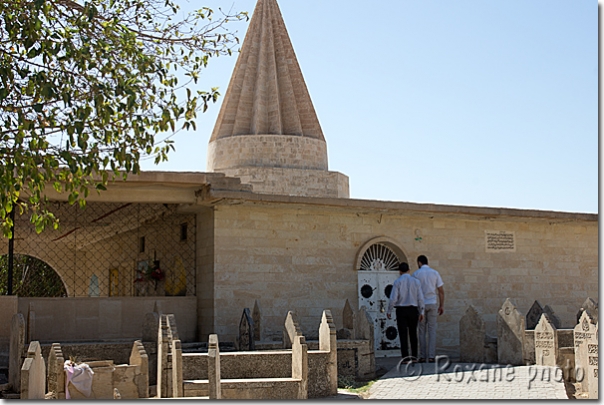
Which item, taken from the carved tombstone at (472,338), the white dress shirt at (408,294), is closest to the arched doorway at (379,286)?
the carved tombstone at (472,338)

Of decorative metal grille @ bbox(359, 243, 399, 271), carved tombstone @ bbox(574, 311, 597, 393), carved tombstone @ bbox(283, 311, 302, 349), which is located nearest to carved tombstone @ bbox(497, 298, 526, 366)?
carved tombstone @ bbox(574, 311, 597, 393)

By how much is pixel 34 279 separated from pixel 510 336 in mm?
19755

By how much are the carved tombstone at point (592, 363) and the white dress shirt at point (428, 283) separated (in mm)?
2286

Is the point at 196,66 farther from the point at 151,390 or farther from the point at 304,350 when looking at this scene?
the point at 151,390

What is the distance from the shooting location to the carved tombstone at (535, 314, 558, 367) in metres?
10.9

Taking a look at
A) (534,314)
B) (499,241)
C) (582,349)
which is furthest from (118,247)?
(582,349)

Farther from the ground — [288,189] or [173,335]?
[288,189]

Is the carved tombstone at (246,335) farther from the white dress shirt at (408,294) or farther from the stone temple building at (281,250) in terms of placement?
the white dress shirt at (408,294)

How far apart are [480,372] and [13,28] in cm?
694

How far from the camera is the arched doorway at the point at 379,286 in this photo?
1442 cm

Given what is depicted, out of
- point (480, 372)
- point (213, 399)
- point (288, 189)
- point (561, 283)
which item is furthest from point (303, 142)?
point (213, 399)

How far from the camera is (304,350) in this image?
9.09 meters

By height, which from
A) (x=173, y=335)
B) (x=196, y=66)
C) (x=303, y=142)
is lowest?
(x=173, y=335)

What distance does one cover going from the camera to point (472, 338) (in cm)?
1193
